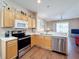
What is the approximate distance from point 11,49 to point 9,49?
0.10 metres

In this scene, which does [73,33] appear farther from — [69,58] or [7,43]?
[7,43]

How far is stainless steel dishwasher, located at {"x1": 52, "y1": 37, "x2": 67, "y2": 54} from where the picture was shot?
332 cm

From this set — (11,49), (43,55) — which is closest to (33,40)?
(43,55)

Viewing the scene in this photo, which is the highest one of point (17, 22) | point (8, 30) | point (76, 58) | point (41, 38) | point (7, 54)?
point (17, 22)

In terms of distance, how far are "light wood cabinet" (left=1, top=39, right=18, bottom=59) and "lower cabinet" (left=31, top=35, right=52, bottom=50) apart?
5.80ft

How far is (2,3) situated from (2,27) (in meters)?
1.02

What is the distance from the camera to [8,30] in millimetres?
3229

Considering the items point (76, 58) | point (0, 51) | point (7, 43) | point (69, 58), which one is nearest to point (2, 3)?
point (7, 43)

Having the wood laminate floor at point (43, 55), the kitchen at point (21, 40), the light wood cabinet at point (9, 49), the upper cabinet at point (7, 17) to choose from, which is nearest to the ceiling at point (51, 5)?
the kitchen at point (21, 40)

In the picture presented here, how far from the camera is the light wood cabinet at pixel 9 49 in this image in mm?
2365

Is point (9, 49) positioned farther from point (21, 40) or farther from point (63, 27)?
point (63, 27)

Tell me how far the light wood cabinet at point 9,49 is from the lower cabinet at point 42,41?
177 centimetres

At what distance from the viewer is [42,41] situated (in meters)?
4.29

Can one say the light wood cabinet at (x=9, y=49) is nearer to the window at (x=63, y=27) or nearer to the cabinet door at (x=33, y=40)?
the cabinet door at (x=33, y=40)
